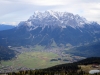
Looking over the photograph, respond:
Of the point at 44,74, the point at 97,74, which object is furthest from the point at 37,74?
the point at 97,74

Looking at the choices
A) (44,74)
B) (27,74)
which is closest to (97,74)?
(44,74)

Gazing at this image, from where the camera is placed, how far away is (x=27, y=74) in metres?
196

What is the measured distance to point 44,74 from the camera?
19988 centimetres

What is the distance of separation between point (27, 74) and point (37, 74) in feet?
30.5

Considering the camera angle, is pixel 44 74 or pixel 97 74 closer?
pixel 97 74

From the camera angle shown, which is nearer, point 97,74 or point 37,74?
point 97,74

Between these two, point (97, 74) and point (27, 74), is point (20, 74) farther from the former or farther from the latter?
point (97, 74)

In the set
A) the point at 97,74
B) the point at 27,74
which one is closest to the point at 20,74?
the point at 27,74

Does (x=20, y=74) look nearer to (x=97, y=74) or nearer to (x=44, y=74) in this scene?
(x=44, y=74)

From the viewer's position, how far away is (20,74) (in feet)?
636

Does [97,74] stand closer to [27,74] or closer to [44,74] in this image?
[44,74]

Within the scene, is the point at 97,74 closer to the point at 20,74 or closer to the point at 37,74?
the point at 37,74

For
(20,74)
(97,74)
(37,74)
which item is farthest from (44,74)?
(97,74)

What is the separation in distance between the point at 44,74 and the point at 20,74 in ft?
70.7
